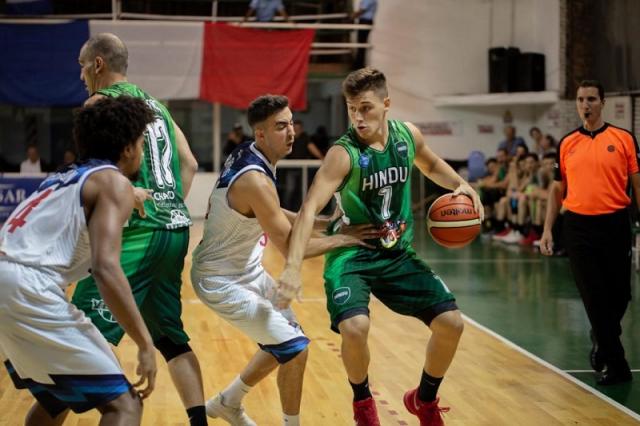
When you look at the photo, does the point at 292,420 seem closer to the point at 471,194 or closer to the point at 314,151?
the point at 471,194

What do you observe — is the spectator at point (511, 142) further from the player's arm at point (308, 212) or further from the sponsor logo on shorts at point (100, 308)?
the sponsor logo on shorts at point (100, 308)

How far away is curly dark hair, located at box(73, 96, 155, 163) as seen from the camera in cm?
337

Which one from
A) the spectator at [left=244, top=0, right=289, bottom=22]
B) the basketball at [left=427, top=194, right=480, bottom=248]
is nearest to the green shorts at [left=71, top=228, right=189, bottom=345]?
the basketball at [left=427, top=194, right=480, bottom=248]

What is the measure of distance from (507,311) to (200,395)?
5189mm

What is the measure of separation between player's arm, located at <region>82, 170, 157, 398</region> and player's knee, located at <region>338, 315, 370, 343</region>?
1.66 meters

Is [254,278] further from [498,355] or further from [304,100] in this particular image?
[304,100]

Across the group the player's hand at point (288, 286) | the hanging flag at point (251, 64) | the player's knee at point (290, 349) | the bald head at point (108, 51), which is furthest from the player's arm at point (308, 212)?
the hanging flag at point (251, 64)

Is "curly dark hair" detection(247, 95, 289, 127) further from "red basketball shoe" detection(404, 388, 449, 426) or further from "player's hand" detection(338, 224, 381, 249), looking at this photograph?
"red basketball shoe" detection(404, 388, 449, 426)

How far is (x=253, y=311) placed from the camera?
464cm

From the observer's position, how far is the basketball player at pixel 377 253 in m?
4.89

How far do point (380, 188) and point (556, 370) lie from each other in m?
2.40

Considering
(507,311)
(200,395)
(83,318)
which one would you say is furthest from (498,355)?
(83,318)

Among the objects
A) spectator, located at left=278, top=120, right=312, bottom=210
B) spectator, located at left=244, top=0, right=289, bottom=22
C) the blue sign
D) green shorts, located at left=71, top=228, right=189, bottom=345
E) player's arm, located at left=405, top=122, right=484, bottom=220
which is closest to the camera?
green shorts, located at left=71, top=228, right=189, bottom=345

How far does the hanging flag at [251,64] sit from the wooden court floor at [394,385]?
10517 mm
